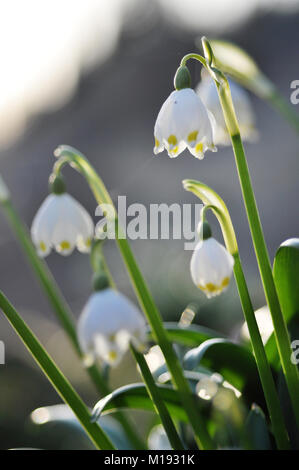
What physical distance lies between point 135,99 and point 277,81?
1.57 metres

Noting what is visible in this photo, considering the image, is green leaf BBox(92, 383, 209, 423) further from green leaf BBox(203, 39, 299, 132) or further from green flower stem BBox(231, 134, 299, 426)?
green leaf BBox(203, 39, 299, 132)

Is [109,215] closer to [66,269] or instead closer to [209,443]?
[209,443]

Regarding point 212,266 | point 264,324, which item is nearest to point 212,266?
point 212,266

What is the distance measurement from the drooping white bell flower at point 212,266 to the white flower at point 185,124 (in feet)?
0.42

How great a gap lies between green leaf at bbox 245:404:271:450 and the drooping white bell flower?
0.24m

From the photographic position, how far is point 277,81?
6465 millimetres

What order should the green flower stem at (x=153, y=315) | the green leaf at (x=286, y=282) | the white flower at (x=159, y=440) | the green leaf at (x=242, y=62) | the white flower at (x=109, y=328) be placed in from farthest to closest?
the green leaf at (x=242, y=62)
the white flower at (x=159, y=440)
the green leaf at (x=286, y=282)
the green flower stem at (x=153, y=315)
the white flower at (x=109, y=328)

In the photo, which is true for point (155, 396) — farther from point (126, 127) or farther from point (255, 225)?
point (126, 127)

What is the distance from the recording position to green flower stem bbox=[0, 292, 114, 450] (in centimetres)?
81

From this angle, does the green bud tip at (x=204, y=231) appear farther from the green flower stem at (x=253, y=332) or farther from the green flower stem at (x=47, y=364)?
the green flower stem at (x=47, y=364)

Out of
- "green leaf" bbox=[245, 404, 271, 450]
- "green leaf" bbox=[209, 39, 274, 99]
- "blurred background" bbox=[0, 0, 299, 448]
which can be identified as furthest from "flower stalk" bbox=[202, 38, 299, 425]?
"blurred background" bbox=[0, 0, 299, 448]

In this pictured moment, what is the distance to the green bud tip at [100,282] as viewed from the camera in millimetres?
706

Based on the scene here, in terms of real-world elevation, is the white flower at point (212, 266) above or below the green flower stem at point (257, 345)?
above

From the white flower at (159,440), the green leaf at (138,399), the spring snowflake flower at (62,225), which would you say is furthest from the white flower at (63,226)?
the white flower at (159,440)
